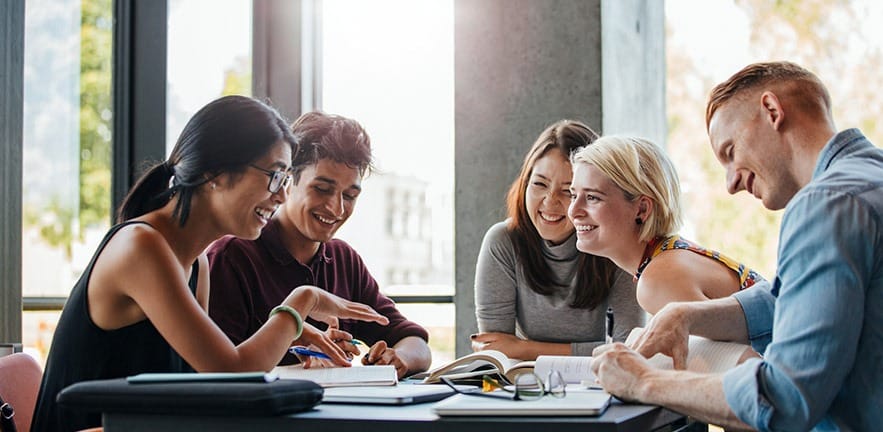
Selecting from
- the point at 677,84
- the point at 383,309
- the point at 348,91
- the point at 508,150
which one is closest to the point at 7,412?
the point at 383,309

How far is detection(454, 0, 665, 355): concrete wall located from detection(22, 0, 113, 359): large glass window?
1633 millimetres

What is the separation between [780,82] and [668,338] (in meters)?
0.53

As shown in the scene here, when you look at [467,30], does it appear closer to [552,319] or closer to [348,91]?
[348,91]

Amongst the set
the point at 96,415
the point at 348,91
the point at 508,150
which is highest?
the point at 348,91

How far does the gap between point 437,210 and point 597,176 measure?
2.29 m

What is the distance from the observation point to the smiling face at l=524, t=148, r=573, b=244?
10.4 feet

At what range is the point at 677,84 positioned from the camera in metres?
5.10

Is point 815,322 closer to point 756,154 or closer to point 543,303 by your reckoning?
point 756,154

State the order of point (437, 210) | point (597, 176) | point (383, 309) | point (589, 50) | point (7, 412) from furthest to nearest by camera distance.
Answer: point (437, 210)
point (589, 50)
point (383, 309)
point (597, 176)
point (7, 412)

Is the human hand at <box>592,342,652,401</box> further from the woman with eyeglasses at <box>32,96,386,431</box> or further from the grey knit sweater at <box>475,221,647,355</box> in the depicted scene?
the grey knit sweater at <box>475,221,647,355</box>

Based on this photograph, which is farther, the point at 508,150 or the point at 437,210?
the point at 437,210

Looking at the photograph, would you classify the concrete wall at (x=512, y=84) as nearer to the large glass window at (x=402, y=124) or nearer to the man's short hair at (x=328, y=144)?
the large glass window at (x=402, y=124)

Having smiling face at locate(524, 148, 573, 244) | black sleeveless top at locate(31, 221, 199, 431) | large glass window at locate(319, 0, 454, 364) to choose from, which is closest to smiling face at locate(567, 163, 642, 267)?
smiling face at locate(524, 148, 573, 244)

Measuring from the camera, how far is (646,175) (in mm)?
2664
